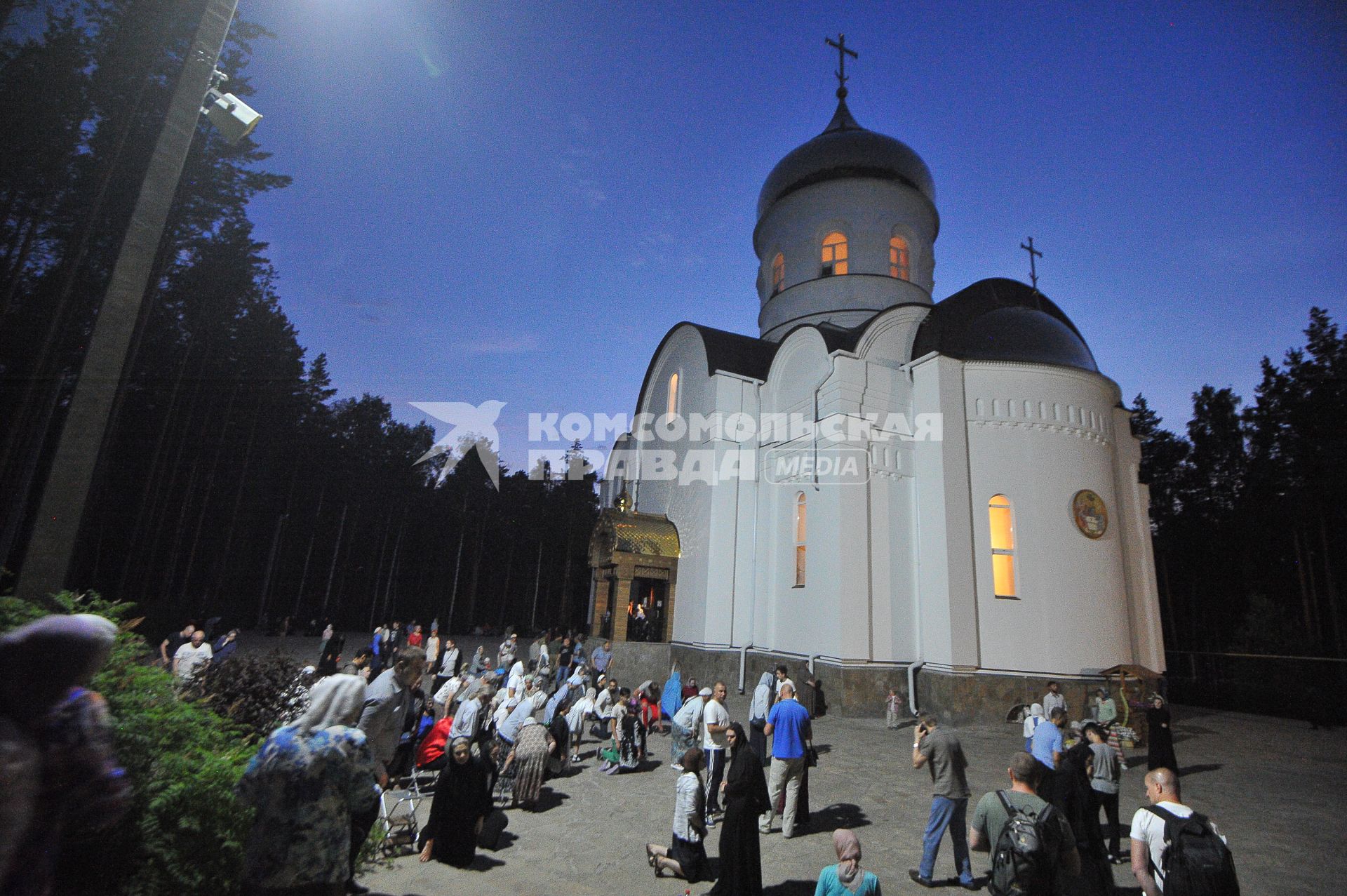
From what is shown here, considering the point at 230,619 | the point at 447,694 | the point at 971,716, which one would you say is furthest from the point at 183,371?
the point at 971,716

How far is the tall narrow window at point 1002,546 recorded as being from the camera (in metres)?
12.1

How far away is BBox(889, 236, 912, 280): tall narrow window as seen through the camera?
1945cm

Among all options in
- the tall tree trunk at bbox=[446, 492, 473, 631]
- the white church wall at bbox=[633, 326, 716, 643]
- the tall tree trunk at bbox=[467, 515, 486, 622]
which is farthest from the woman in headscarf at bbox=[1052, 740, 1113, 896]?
the tall tree trunk at bbox=[467, 515, 486, 622]

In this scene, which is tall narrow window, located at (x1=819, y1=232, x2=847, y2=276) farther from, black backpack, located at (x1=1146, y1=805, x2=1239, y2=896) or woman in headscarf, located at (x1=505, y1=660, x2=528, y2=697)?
black backpack, located at (x1=1146, y1=805, x2=1239, y2=896)

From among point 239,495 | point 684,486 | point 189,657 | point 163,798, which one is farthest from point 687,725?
point 239,495

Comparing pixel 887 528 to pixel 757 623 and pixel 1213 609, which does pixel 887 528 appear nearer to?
pixel 757 623

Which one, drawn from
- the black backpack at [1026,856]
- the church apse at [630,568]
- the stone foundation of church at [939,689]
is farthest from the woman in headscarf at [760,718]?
the church apse at [630,568]

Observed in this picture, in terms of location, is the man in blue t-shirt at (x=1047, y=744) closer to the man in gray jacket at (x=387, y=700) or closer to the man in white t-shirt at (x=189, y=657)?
the man in gray jacket at (x=387, y=700)

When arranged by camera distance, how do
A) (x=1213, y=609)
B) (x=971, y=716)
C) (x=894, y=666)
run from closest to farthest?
(x=971, y=716), (x=894, y=666), (x=1213, y=609)

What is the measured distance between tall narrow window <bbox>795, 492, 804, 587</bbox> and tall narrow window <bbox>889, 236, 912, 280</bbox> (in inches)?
363

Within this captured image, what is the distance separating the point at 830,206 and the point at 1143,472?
1731cm

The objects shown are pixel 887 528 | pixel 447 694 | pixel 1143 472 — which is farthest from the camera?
pixel 1143 472

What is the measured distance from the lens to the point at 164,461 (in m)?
20.2

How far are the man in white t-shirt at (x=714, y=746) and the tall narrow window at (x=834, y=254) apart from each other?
15532 millimetres
